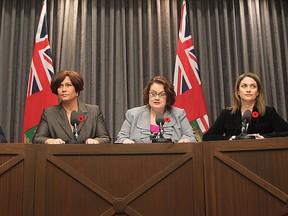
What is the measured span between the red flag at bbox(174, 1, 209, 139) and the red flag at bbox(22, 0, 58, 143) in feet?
4.57

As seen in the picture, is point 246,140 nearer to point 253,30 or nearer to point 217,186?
point 217,186

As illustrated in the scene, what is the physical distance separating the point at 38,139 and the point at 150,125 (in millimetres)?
855

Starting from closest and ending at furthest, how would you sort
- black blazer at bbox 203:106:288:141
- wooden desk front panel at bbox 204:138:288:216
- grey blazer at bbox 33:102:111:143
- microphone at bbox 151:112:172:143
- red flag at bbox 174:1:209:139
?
wooden desk front panel at bbox 204:138:288:216 < microphone at bbox 151:112:172:143 < grey blazer at bbox 33:102:111:143 < black blazer at bbox 203:106:288:141 < red flag at bbox 174:1:209:139

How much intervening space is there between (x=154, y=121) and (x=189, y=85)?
1.53 metres

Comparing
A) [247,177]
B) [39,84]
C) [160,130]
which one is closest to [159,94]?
[160,130]

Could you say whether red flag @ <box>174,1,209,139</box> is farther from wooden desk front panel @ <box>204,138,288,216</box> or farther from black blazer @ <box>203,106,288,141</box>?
wooden desk front panel @ <box>204,138,288,216</box>

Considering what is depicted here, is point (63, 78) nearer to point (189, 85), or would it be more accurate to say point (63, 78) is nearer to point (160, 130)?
point (160, 130)

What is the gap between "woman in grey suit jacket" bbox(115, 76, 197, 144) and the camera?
10.8 ft

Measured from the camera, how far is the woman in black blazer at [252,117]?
3330 mm

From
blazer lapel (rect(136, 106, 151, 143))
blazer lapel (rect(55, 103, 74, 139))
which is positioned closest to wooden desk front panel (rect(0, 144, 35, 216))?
blazer lapel (rect(55, 103, 74, 139))

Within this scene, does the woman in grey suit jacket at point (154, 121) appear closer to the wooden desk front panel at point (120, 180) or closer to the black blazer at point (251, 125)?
the black blazer at point (251, 125)

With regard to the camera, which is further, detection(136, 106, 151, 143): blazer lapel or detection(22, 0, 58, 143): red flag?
detection(22, 0, 58, 143): red flag

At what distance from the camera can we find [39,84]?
15.4 ft

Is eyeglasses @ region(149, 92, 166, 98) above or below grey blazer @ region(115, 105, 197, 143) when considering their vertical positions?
above
